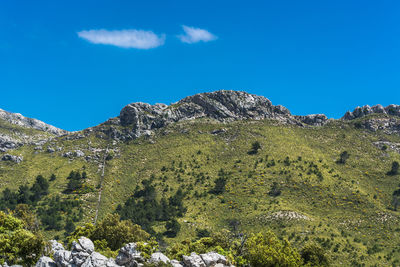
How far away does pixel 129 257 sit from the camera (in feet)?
133

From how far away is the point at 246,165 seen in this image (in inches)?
4850

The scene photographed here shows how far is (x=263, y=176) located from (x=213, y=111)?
6246 cm

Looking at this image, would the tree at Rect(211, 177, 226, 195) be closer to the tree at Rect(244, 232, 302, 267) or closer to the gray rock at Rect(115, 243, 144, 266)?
the tree at Rect(244, 232, 302, 267)

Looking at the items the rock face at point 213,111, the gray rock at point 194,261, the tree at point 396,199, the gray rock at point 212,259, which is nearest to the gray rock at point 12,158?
the rock face at point 213,111

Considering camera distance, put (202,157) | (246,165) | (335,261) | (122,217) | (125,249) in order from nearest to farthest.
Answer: (125,249)
(335,261)
(122,217)
(246,165)
(202,157)

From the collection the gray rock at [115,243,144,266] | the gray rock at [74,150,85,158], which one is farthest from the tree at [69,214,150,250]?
the gray rock at [74,150,85,158]

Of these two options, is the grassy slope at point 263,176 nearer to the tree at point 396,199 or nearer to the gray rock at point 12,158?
the tree at point 396,199

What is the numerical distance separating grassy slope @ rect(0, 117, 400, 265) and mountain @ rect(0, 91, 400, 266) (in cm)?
42

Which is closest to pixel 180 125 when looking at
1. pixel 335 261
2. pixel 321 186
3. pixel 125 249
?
pixel 321 186

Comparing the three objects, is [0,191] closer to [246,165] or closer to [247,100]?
[246,165]

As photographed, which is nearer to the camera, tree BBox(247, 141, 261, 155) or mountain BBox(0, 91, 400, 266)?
mountain BBox(0, 91, 400, 266)

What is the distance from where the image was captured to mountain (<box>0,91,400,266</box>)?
88562 millimetres

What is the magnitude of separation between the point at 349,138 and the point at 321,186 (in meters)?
49.0

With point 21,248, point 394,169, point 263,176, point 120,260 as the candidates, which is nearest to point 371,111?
point 394,169
